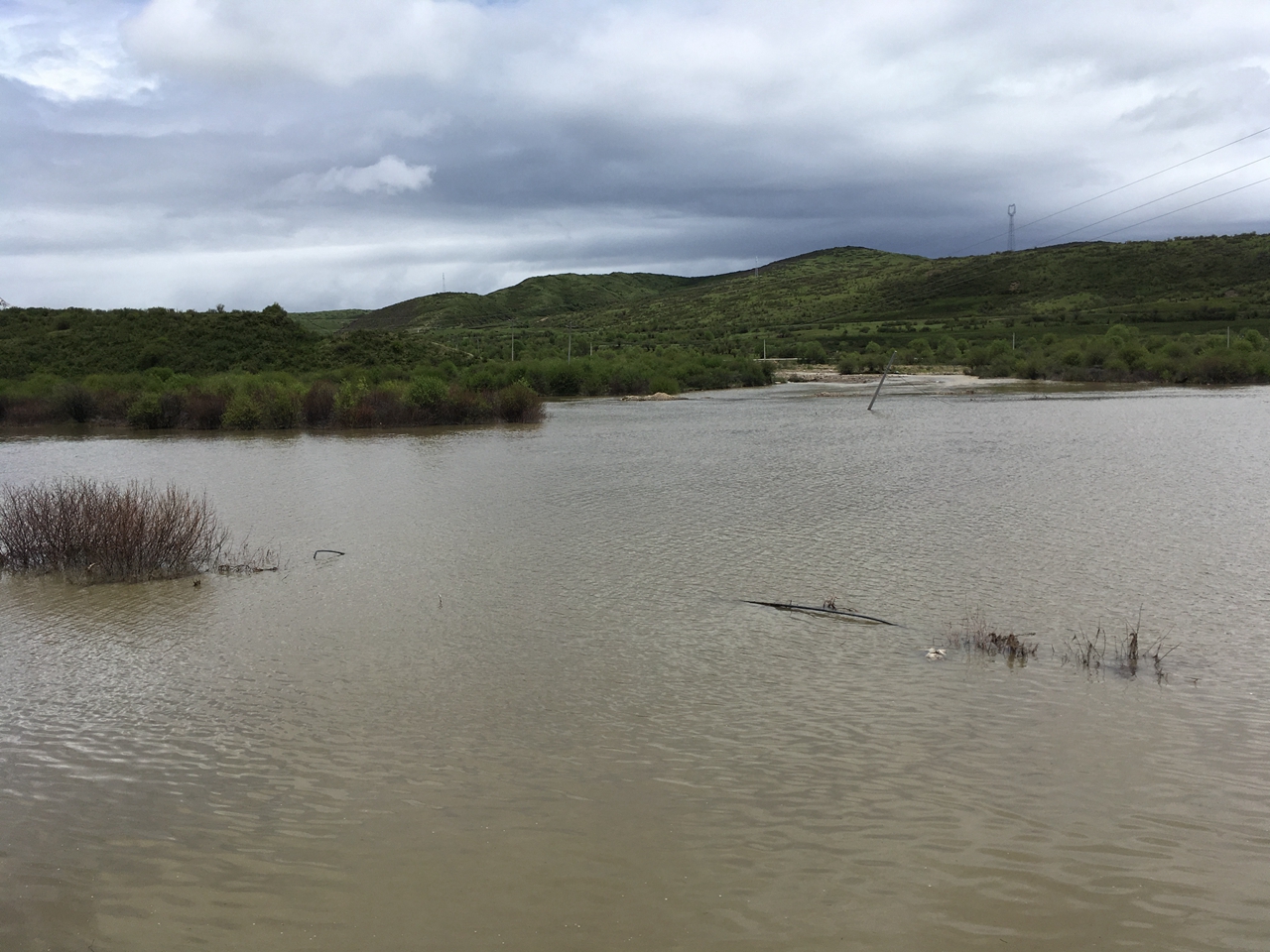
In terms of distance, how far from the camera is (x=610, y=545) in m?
12.9

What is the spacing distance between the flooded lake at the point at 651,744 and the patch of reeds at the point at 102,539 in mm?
572

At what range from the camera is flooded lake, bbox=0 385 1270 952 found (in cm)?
455

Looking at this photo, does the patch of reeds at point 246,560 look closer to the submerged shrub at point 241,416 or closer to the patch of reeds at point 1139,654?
the patch of reeds at point 1139,654

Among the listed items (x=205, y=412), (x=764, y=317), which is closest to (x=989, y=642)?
(x=205, y=412)

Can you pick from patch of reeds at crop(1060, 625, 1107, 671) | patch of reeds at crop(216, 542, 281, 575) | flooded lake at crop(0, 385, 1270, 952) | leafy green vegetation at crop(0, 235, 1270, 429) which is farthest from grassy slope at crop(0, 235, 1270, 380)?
patch of reeds at crop(1060, 625, 1107, 671)

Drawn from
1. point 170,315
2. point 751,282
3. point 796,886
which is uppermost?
point 751,282

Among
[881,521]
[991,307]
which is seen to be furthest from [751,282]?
[881,521]

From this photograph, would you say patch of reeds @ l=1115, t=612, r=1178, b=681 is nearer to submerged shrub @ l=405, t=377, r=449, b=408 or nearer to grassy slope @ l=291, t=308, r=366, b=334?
submerged shrub @ l=405, t=377, r=449, b=408

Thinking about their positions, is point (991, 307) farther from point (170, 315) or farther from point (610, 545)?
point (610, 545)

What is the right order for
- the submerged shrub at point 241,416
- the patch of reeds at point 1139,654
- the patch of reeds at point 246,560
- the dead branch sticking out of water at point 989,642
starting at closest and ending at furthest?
the patch of reeds at point 1139,654 < the dead branch sticking out of water at point 989,642 < the patch of reeds at point 246,560 < the submerged shrub at point 241,416

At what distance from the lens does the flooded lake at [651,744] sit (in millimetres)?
4551

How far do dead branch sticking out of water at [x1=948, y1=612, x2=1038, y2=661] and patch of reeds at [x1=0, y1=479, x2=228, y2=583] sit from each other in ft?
27.1

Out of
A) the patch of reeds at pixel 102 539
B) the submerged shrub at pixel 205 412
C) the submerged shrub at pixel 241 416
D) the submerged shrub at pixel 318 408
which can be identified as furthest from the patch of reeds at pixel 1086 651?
the submerged shrub at pixel 205 412

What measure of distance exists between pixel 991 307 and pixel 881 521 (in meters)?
97.1
